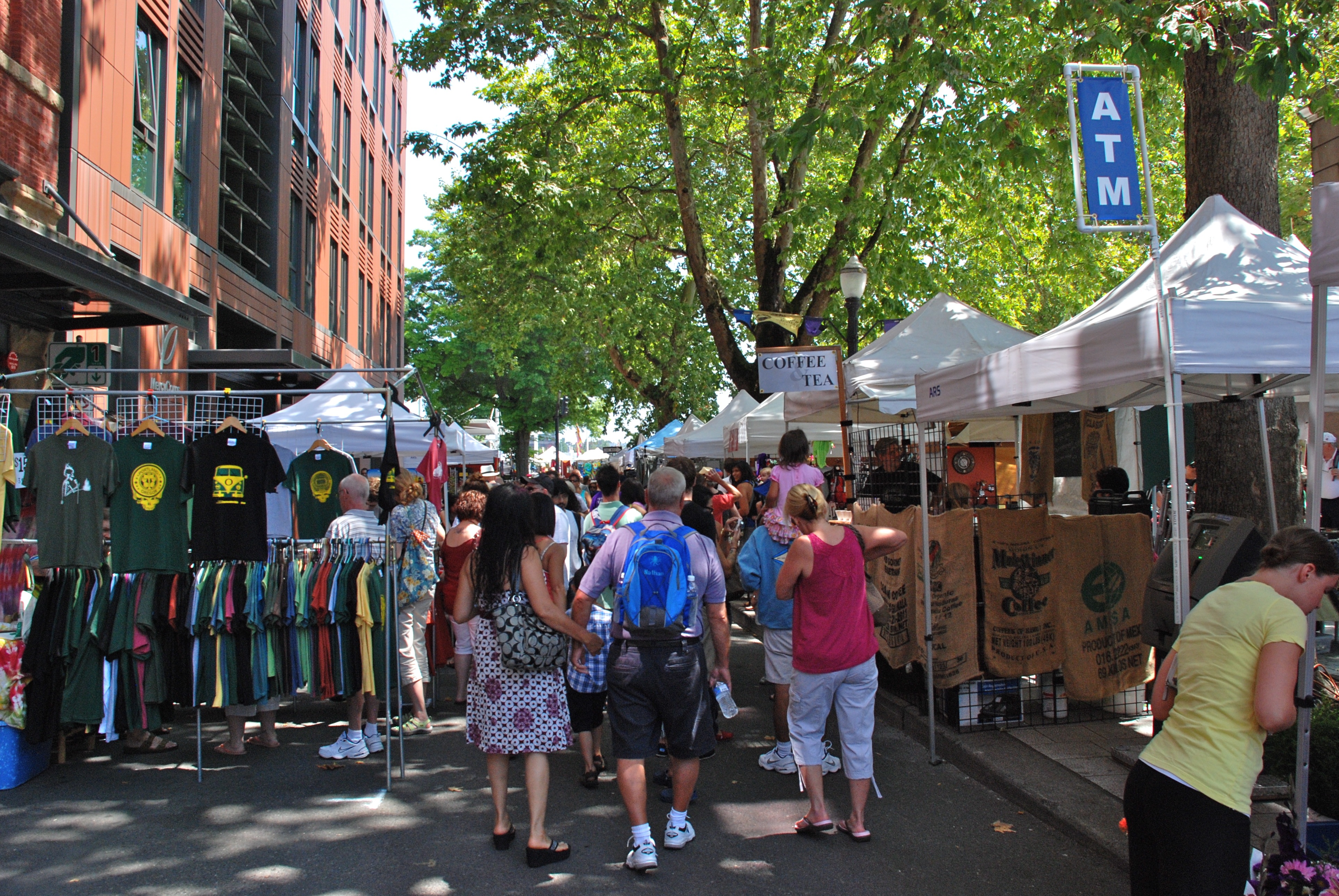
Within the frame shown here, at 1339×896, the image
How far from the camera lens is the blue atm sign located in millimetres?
5008

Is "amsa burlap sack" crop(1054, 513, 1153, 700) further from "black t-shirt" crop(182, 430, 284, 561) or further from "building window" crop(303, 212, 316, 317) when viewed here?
"building window" crop(303, 212, 316, 317)

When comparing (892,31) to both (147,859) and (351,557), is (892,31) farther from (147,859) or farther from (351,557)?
(147,859)

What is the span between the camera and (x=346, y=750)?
6.40 m

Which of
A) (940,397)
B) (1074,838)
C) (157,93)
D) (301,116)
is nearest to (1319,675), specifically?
(1074,838)

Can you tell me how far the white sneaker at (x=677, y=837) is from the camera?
473 cm

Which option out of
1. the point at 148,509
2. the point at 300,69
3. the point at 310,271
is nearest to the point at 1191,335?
the point at 148,509

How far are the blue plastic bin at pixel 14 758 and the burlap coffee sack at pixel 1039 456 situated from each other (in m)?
7.87

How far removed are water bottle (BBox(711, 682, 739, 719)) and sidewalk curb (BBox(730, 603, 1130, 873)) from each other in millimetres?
1772

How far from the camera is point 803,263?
21438 mm

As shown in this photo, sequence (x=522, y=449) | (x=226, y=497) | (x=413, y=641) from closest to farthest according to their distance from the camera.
→ (x=226, y=497) < (x=413, y=641) < (x=522, y=449)

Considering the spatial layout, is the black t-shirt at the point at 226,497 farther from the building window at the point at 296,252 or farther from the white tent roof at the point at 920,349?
the building window at the point at 296,252

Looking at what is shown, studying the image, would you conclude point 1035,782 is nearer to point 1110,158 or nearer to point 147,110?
point 1110,158

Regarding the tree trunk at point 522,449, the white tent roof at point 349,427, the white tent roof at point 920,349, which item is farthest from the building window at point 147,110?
the tree trunk at point 522,449

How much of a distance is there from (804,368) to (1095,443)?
8.74ft
